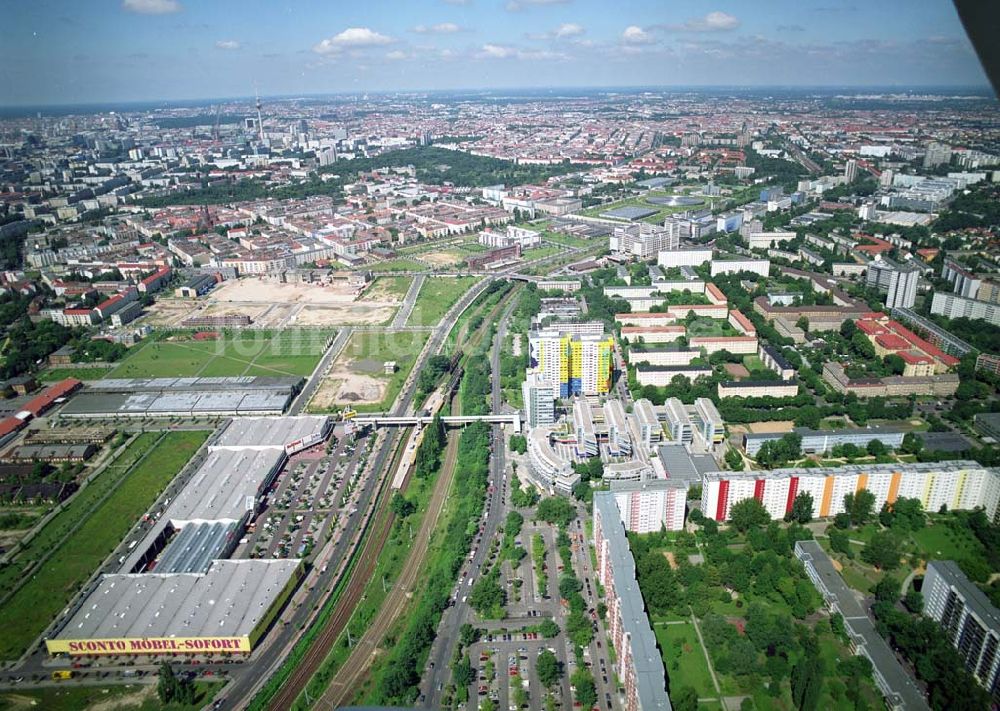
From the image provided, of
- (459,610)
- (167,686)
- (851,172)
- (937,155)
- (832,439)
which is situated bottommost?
(459,610)

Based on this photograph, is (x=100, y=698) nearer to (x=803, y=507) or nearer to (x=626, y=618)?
(x=626, y=618)

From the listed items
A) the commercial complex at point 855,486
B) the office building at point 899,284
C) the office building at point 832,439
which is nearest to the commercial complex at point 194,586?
the commercial complex at point 855,486

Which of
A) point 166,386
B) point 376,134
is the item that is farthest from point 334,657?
point 376,134

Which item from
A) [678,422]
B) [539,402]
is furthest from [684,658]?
[539,402]

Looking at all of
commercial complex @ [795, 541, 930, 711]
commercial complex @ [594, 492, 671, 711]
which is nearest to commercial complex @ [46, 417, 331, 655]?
commercial complex @ [594, 492, 671, 711]

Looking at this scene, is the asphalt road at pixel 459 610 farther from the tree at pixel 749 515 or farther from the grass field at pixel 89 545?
the grass field at pixel 89 545
